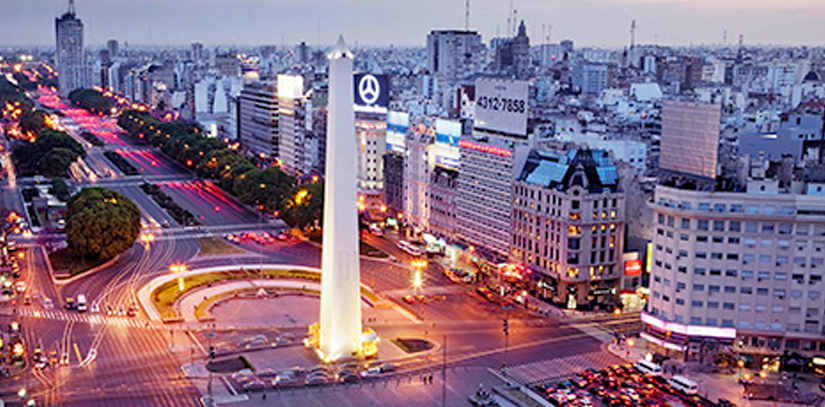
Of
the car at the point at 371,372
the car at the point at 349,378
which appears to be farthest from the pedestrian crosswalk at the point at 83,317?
the car at the point at 371,372

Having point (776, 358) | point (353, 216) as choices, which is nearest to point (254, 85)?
point (353, 216)

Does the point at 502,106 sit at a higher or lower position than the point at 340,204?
higher

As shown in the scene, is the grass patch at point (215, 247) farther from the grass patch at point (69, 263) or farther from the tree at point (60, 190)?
the tree at point (60, 190)

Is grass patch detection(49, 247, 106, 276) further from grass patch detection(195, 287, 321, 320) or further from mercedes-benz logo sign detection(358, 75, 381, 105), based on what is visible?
mercedes-benz logo sign detection(358, 75, 381, 105)

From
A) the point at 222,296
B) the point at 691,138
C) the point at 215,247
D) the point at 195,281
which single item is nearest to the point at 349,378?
the point at 222,296

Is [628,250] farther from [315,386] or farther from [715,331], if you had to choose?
[315,386]

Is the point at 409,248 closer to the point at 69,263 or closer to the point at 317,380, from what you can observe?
the point at 69,263

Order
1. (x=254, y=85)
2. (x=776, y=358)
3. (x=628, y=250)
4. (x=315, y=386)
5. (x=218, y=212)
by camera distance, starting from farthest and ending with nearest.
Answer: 1. (x=254, y=85)
2. (x=218, y=212)
3. (x=628, y=250)
4. (x=776, y=358)
5. (x=315, y=386)
